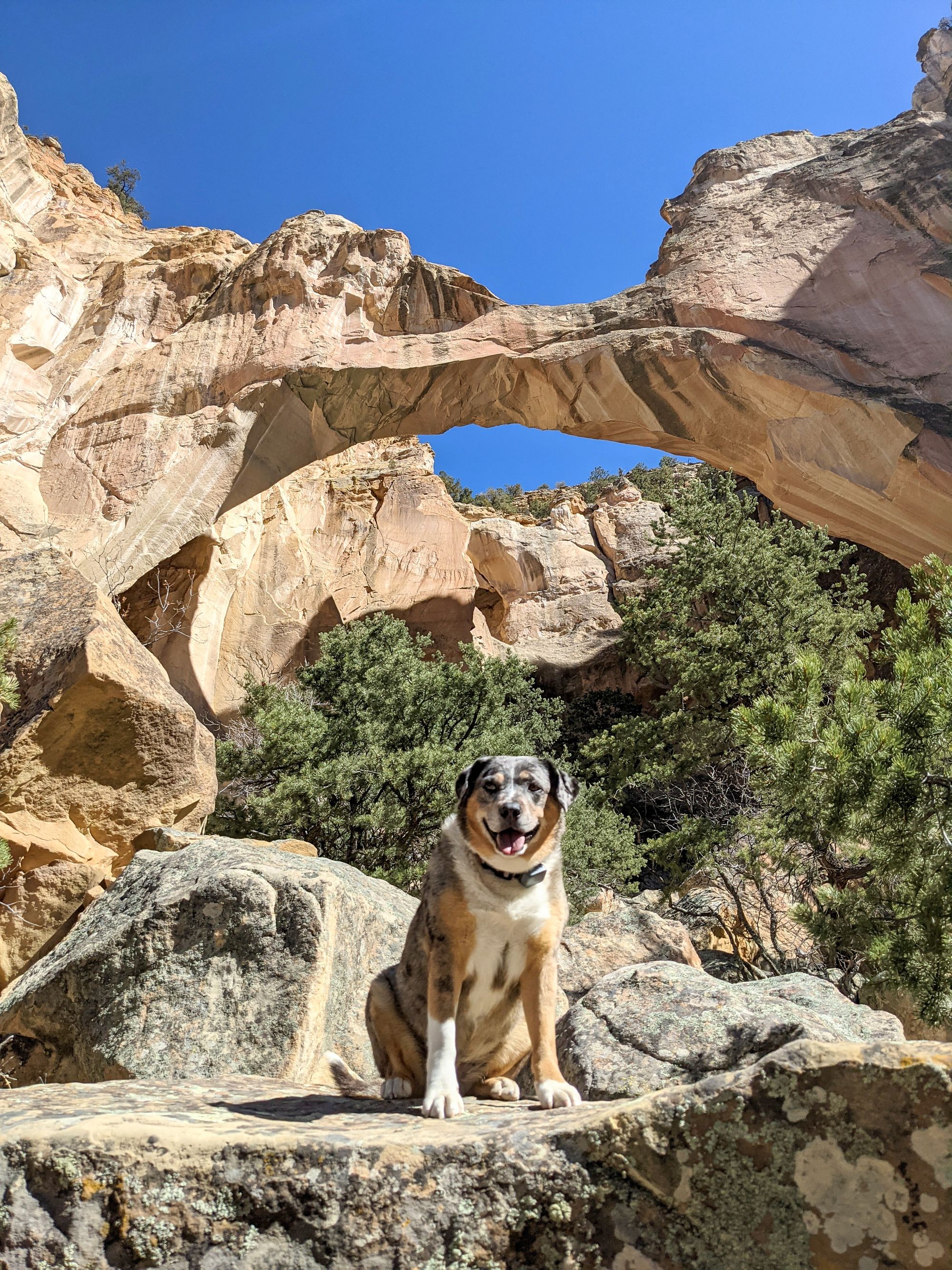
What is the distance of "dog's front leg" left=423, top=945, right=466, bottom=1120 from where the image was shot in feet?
9.15

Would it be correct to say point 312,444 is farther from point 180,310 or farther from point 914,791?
point 914,791

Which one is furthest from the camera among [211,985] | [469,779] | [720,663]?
[720,663]

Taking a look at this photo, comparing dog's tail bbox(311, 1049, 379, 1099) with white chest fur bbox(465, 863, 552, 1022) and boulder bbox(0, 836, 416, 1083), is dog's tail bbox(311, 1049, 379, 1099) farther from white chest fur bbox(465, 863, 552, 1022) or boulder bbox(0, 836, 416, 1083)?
white chest fur bbox(465, 863, 552, 1022)

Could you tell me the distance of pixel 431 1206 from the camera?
2.04 m

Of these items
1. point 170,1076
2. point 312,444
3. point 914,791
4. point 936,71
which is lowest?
point 170,1076

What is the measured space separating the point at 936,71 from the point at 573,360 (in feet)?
37.2

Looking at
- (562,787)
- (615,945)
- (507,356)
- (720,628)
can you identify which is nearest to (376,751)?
(615,945)

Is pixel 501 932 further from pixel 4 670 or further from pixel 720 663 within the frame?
pixel 720 663

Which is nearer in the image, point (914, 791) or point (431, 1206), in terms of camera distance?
point (431, 1206)

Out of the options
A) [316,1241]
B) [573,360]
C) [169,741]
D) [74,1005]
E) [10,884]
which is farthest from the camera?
[573,360]

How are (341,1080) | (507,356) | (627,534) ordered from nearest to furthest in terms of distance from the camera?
(341,1080)
(507,356)
(627,534)

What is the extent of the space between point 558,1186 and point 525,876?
122 cm

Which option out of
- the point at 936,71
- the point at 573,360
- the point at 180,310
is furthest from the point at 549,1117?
the point at 936,71

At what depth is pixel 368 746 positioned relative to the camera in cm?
1384
